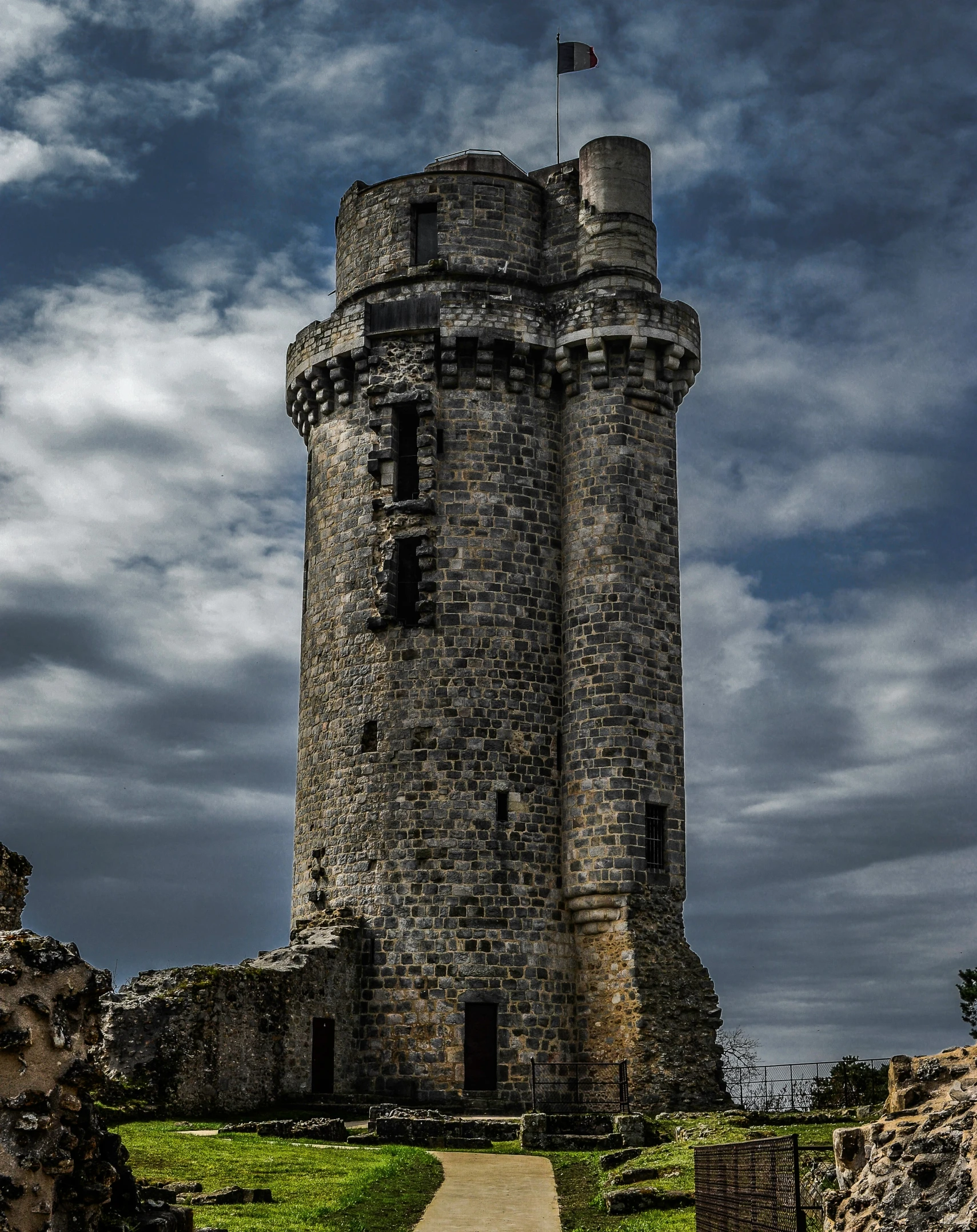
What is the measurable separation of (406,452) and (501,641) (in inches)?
194

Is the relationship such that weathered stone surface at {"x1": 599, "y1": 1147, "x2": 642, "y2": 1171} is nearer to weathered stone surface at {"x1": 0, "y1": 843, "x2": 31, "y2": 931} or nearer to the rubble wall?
weathered stone surface at {"x1": 0, "y1": 843, "x2": 31, "y2": 931}

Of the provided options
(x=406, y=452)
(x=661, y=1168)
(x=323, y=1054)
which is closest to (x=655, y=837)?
(x=323, y=1054)

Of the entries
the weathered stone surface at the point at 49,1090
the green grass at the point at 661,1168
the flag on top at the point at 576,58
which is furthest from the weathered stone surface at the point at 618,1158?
the flag on top at the point at 576,58

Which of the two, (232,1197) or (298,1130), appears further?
(298,1130)

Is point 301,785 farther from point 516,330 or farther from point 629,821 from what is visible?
point 516,330

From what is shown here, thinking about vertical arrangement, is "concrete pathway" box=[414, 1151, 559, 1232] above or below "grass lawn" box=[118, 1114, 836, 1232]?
below

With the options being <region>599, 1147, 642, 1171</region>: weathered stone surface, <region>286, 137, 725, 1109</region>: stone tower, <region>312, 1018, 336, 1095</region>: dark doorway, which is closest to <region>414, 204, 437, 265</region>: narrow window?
<region>286, 137, 725, 1109</region>: stone tower

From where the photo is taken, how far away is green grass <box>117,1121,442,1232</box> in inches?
531

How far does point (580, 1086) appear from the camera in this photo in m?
28.9

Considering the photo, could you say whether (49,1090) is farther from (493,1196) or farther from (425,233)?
(425,233)

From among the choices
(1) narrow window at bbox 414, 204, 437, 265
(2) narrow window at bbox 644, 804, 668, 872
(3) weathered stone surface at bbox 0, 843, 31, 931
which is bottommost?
(3) weathered stone surface at bbox 0, 843, 31, 931

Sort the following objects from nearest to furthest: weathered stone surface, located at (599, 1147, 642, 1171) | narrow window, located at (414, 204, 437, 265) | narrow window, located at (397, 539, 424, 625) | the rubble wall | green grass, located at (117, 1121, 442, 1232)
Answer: the rubble wall < green grass, located at (117, 1121, 442, 1232) < weathered stone surface, located at (599, 1147, 642, 1171) < narrow window, located at (397, 539, 424, 625) < narrow window, located at (414, 204, 437, 265)

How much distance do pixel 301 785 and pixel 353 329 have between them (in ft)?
32.9

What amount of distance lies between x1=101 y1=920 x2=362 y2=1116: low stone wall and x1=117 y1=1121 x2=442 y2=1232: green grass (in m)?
2.96
